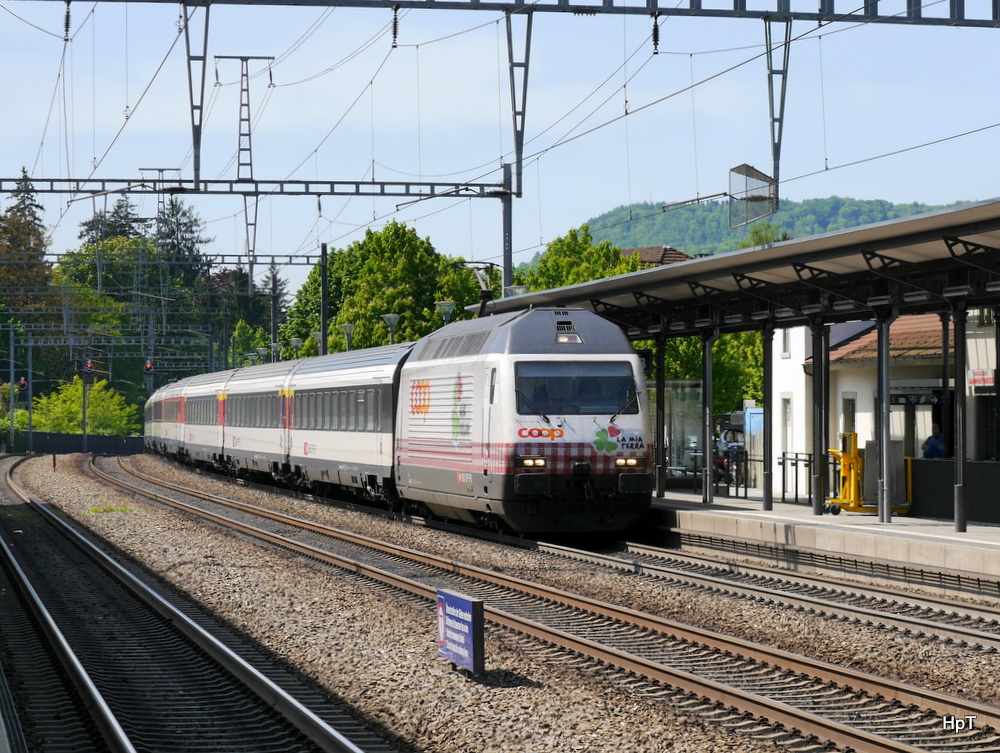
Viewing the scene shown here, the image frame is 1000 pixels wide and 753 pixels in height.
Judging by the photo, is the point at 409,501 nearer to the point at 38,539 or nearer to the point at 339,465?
the point at 339,465

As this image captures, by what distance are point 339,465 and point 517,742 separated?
2040 cm

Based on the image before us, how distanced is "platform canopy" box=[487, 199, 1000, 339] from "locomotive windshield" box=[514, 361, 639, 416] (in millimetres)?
1564

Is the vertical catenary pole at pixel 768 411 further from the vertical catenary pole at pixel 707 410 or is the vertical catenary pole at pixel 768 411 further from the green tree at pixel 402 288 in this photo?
the green tree at pixel 402 288

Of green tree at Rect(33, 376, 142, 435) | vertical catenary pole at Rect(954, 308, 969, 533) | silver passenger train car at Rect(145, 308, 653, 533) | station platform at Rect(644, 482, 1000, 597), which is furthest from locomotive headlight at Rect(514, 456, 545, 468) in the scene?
green tree at Rect(33, 376, 142, 435)

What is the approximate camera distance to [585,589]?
615 inches

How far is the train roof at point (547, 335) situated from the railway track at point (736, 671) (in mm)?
3659

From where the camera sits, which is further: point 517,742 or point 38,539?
point 38,539

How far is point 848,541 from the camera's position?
1745 cm

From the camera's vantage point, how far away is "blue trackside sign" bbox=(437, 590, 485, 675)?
10430 mm

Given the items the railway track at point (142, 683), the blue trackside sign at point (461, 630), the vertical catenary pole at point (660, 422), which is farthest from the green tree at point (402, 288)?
the blue trackside sign at point (461, 630)

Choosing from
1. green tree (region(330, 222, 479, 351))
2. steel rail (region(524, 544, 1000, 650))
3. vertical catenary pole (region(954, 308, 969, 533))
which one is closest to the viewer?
steel rail (region(524, 544, 1000, 650))

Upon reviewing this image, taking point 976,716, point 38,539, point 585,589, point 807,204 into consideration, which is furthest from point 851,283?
point 807,204

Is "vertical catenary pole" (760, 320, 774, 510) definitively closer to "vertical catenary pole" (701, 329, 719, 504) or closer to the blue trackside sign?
"vertical catenary pole" (701, 329, 719, 504)

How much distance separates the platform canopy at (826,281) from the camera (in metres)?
16.3
